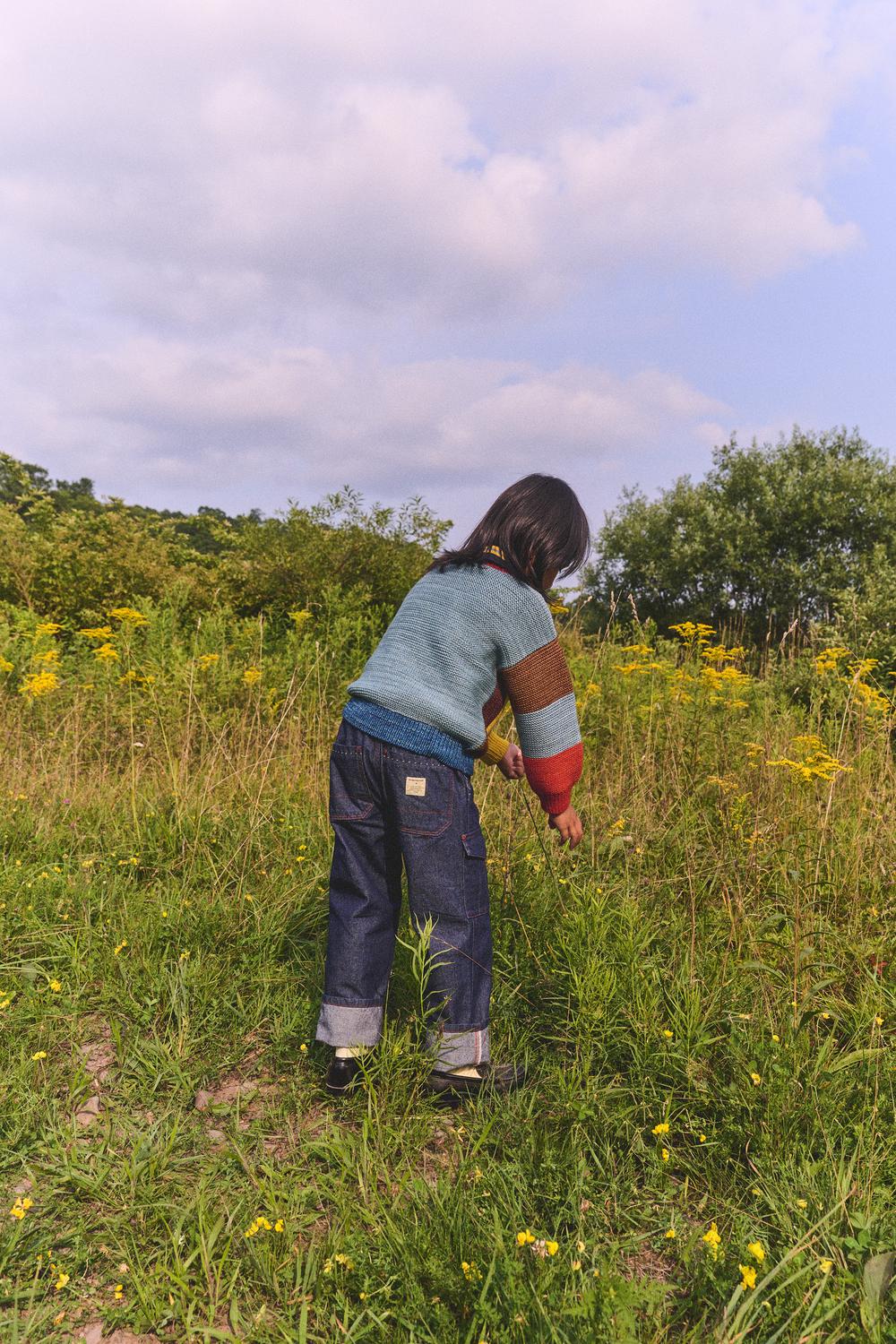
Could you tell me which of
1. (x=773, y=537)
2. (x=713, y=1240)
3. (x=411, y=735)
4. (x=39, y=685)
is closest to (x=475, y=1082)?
(x=713, y=1240)

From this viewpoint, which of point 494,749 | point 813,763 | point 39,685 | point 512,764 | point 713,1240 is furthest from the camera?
point 39,685

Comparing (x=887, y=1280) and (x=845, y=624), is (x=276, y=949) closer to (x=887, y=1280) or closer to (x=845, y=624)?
(x=887, y=1280)

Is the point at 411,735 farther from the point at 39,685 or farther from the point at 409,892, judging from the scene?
the point at 39,685

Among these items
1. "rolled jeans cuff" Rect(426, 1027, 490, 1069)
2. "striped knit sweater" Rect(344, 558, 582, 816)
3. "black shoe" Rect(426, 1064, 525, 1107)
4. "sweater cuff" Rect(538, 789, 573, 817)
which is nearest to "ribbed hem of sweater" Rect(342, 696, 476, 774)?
"striped knit sweater" Rect(344, 558, 582, 816)

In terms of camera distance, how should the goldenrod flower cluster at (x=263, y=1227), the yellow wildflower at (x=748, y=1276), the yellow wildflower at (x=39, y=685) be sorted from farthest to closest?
the yellow wildflower at (x=39, y=685)
the goldenrod flower cluster at (x=263, y=1227)
the yellow wildflower at (x=748, y=1276)

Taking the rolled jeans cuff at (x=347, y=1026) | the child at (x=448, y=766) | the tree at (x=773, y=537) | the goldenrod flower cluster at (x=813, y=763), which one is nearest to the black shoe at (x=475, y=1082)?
the child at (x=448, y=766)

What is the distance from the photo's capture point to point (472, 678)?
7.92 ft

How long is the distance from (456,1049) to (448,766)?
0.78 meters

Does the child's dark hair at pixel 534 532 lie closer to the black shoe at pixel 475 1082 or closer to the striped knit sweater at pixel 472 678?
the striped knit sweater at pixel 472 678

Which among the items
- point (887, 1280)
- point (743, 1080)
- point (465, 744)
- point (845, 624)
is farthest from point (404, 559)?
point (887, 1280)

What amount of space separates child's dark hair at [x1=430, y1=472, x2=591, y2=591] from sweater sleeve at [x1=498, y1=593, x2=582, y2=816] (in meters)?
0.12

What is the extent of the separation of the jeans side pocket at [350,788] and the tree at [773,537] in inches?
382

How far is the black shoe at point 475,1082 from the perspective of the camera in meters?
2.34

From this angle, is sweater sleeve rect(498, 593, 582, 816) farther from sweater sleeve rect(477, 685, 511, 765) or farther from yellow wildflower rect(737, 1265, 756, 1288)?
yellow wildflower rect(737, 1265, 756, 1288)
